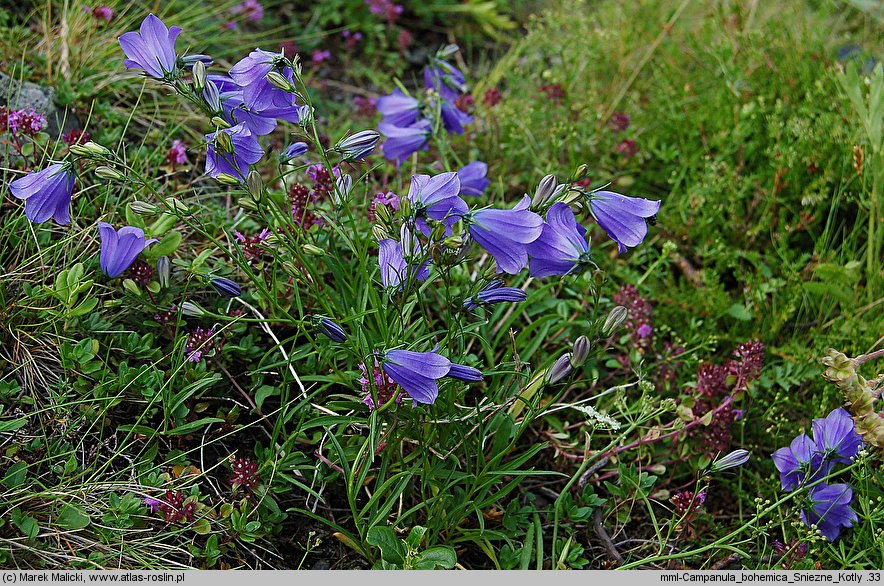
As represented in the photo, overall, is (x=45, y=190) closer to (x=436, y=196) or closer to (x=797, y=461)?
(x=436, y=196)

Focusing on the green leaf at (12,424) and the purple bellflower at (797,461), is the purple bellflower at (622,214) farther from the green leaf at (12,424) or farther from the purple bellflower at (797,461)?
the green leaf at (12,424)

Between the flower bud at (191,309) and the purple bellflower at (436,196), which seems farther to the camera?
the flower bud at (191,309)

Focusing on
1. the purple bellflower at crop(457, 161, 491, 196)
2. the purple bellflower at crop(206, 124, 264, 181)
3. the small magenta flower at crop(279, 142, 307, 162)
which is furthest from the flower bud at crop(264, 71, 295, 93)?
the purple bellflower at crop(457, 161, 491, 196)

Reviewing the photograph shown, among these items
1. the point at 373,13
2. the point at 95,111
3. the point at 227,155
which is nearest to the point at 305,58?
the point at 373,13

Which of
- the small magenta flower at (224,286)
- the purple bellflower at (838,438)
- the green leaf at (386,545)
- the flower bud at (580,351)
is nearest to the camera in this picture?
the flower bud at (580,351)

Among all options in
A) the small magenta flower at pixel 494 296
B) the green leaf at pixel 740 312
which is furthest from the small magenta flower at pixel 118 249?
the green leaf at pixel 740 312

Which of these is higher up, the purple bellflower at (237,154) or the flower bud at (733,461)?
the purple bellflower at (237,154)
